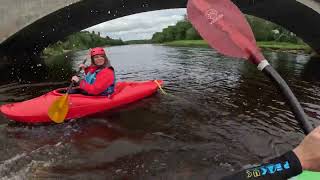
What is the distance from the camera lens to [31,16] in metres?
15.4

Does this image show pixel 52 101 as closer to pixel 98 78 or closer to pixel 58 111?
pixel 58 111

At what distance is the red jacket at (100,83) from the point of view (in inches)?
332

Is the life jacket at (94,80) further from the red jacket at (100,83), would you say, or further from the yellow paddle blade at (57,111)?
the yellow paddle blade at (57,111)

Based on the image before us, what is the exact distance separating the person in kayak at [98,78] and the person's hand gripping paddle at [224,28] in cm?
511

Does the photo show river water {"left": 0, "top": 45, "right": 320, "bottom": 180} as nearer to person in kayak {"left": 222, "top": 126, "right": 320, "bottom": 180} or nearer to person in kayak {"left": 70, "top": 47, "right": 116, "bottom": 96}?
person in kayak {"left": 70, "top": 47, "right": 116, "bottom": 96}

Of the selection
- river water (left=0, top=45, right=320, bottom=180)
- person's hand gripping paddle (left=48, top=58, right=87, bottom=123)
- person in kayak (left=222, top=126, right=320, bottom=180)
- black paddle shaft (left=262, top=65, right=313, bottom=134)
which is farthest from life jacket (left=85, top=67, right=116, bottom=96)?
person in kayak (left=222, top=126, right=320, bottom=180)

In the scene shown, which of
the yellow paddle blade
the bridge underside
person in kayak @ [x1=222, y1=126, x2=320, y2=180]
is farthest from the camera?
the bridge underside

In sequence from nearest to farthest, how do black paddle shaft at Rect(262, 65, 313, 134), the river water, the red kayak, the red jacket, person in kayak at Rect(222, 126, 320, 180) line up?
person in kayak at Rect(222, 126, 320, 180) < black paddle shaft at Rect(262, 65, 313, 134) < the river water < the red kayak < the red jacket

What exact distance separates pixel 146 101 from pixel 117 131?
231 centimetres

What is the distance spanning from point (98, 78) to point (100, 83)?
11 cm

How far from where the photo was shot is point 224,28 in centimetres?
324

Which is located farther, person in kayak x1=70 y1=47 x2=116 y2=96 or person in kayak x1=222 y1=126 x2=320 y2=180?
person in kayak x1=70 y1=47 x2=116 y2=96

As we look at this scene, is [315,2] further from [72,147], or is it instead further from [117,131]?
[72,147]

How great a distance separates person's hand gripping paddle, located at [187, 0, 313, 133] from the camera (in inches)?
116
